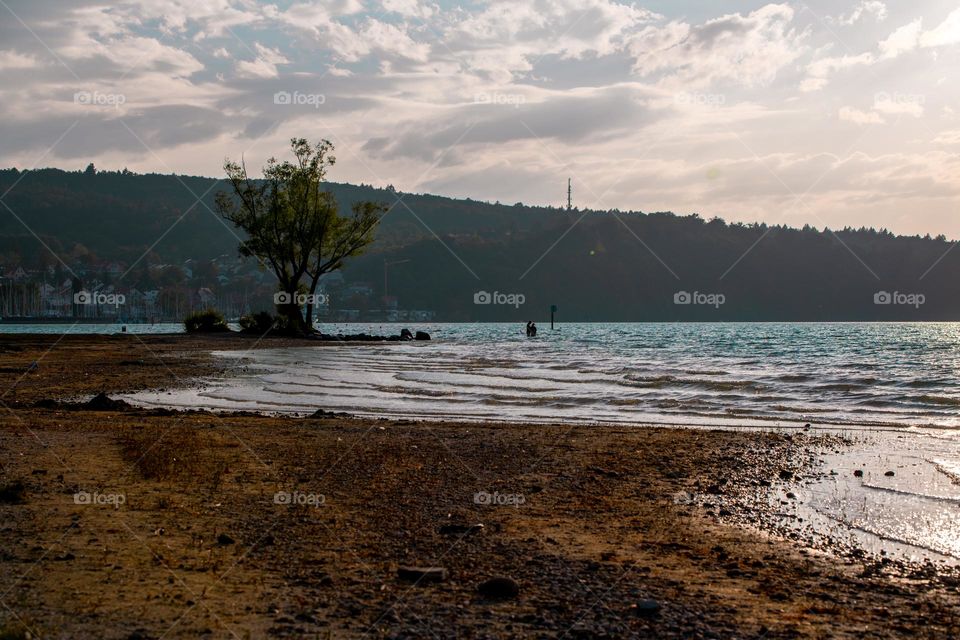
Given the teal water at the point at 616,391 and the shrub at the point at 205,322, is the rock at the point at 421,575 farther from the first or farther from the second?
the shrub at the point at 205,322

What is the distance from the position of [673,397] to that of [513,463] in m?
12.8

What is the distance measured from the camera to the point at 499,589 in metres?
5.93

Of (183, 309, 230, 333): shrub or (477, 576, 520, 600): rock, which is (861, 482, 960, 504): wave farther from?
(183, 309, 230, 333): shrub

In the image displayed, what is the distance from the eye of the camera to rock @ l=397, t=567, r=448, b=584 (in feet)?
20.4

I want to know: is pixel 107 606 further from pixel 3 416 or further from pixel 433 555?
pixel 3 416

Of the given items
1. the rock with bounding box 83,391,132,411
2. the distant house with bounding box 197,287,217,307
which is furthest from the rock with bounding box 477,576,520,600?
the distant house with bounding box 197,287,217,307

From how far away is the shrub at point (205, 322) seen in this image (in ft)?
207

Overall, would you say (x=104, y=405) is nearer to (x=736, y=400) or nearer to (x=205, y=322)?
(x=736, y=400)

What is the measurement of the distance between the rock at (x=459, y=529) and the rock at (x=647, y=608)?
2274 millimetres

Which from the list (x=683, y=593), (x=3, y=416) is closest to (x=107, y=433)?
(x=3, y=416)

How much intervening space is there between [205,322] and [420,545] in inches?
2367

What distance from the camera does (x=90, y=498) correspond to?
8.45m

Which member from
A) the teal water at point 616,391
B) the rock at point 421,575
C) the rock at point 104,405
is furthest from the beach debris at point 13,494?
the teal water at point 616,391

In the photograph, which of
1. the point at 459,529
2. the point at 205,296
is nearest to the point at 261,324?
the point at 459,529
